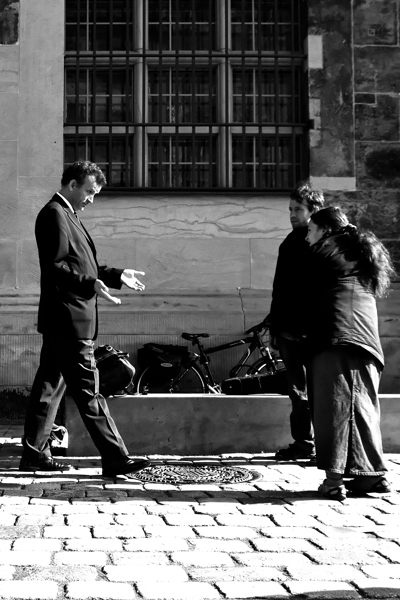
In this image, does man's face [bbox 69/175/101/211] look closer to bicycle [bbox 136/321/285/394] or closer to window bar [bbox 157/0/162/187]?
bicycle [bbox 136/321/285/394]

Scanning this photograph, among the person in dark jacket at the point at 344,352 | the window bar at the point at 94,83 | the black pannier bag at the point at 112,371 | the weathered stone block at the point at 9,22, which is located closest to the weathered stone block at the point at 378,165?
the window bar at the point at 94,83

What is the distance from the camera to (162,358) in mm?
10195

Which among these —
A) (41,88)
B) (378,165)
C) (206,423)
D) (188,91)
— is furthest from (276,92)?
(206,423)

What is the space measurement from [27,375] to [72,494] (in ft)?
16.3

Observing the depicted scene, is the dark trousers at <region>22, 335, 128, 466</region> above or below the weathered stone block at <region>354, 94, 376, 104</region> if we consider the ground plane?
below

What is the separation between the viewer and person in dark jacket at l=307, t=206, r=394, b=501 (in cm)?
537

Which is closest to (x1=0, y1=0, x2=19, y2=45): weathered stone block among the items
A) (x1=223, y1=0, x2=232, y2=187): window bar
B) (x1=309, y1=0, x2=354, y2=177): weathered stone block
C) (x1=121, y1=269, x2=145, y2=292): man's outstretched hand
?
(x1=223, y1=0, x2=232, y2=187): window bar

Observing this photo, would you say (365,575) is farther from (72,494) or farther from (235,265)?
(235,265)

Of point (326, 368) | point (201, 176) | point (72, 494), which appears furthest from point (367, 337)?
point (201, 176)

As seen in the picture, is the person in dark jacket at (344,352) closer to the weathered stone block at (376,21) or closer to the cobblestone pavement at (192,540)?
the cobblestone pavement at (192,540)

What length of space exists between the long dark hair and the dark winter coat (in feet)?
0.09

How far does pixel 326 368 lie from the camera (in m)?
5.48

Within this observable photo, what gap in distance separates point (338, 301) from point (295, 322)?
1192 mm

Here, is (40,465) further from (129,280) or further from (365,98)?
(365,98)
